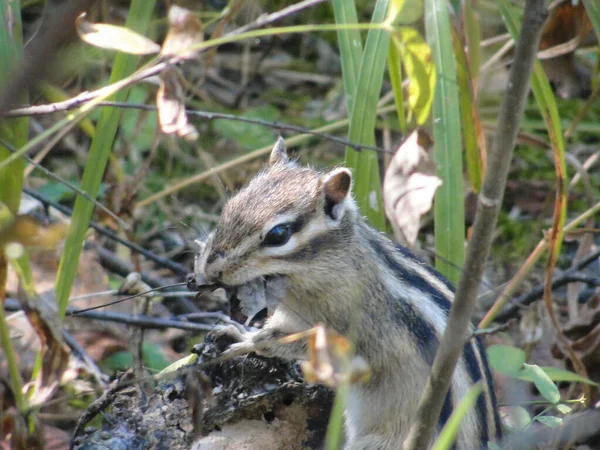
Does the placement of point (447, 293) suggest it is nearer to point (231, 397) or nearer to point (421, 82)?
point (231, 397)

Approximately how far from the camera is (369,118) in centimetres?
292

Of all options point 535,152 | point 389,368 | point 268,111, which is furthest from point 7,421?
point 535,152

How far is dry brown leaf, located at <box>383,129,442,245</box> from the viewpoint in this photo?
206 cm

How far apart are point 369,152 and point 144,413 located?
3.75 feet

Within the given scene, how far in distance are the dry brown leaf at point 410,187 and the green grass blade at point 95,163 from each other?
36.1 inches

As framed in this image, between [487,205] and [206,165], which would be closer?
[487,205]

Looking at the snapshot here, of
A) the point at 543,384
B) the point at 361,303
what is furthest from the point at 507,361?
A: the point at 361,303

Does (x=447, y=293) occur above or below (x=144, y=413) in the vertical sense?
above

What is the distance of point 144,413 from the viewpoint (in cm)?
255

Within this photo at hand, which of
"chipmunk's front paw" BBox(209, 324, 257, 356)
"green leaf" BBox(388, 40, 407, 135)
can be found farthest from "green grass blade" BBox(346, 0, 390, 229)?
"chipmunk's front paw" BBox(209, 324, 257, 356)

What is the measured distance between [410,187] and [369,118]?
0.88m

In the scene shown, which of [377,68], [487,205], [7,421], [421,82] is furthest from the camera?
[377,68]

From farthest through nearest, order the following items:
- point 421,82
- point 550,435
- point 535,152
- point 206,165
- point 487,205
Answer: point 535,152, point 206,165, point 550,435, point 421,82, point 487,205

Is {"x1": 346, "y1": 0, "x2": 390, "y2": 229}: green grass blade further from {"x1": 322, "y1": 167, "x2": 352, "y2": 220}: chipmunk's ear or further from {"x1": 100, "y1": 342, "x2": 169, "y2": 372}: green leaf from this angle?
{"x1": 100, "y1": 342, "x2": 169, "y2": 372}: green leaf
